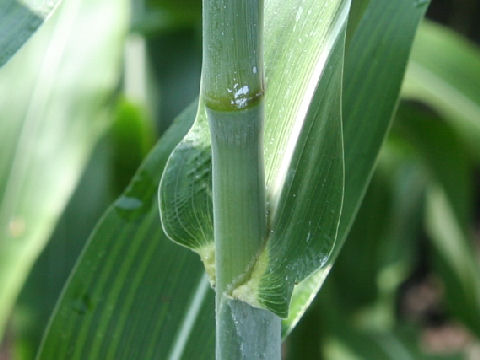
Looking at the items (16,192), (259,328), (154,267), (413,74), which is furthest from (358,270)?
(259,328)

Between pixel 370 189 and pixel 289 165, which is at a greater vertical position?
pixel 289 165

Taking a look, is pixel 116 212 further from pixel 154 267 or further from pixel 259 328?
pixel 259 328

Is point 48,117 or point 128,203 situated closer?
point 128,203

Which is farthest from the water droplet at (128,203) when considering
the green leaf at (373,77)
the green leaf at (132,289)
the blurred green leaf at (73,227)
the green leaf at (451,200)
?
the green leaf at (451,200)

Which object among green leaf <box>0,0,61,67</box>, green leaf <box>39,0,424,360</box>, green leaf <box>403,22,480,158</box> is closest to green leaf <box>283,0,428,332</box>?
green leaf <box>39,0,424,360</box>

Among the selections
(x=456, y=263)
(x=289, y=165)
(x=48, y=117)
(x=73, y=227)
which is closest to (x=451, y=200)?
(x=456, y=263)

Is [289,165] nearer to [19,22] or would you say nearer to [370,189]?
[19,22]

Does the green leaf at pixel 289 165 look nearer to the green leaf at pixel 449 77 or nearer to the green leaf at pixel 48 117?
the green leaf at pixel 48 117

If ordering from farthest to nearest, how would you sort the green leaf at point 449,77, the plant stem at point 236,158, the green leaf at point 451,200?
the green leaf at point 451,200 → the green leaf at point 449,77 → the plant stem at point 236,158
